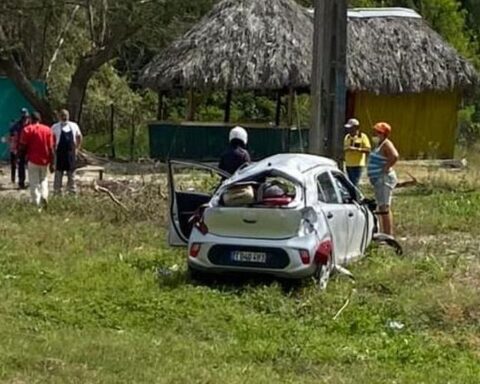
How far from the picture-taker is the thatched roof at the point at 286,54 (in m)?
29.2

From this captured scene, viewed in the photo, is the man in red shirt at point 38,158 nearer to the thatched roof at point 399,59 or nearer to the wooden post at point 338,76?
the wooden post at point 338,76

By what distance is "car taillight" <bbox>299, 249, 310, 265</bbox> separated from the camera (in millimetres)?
11070

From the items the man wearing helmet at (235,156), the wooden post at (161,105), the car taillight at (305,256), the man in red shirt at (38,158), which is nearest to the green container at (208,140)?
the wooden post at (161,105)

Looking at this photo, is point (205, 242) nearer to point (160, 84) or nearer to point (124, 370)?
point (124, 370)

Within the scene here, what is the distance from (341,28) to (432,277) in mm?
5397

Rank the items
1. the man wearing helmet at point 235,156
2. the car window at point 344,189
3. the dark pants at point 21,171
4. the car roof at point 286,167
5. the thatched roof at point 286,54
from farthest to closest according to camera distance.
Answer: the thatched roof at point 286,54, the dark pants at point 21,171, the man wearing helmet at point 235,156, the car window at point 344,189, the car roof at point 286,167

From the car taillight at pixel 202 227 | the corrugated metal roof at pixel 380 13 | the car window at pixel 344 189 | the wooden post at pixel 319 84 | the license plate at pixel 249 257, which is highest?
the corrugated metal roof at pixel 380 13

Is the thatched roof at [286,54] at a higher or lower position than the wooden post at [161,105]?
higher

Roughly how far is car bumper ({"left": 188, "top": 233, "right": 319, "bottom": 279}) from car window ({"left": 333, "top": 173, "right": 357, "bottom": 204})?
1.65 m

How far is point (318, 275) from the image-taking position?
11289 millimetres

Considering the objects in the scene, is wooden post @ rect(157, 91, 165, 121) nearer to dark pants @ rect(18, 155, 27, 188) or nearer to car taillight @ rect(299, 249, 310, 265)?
dark pants @ rect(18, 155, 27, 188)

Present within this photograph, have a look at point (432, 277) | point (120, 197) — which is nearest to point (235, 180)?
point (432, 277)

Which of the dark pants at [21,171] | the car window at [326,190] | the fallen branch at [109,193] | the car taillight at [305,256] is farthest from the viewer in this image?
the dark pants at [21,171]

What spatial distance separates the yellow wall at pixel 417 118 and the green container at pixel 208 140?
2.61 meters
